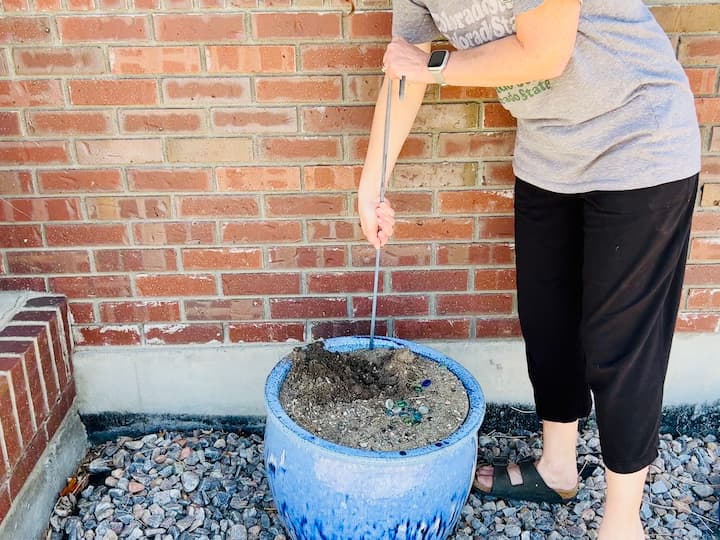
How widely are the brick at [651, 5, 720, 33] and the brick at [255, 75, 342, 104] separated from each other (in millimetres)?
985

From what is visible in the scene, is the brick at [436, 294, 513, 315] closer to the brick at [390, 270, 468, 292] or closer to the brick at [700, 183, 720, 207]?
the brick at [390, 270, 468, 292]

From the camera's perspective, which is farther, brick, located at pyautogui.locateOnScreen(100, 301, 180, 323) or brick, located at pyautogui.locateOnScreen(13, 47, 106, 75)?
brick, located at pyautogui.locateOnScreen(100, 301, 180, 323)

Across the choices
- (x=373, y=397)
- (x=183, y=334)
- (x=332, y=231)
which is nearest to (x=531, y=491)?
(x=373, y=397)

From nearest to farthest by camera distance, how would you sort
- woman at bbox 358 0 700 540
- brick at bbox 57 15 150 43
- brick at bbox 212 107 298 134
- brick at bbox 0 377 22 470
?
woman at bbox 358 0 700 540, brick at bbox 0 377 22 470, brick at bbox 57 15 150 43, brick at bbox 212 107 298 134

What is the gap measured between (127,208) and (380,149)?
0.89 metres

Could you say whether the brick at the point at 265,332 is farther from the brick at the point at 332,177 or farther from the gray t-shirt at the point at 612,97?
the gray t-shirt at the point at 612,97

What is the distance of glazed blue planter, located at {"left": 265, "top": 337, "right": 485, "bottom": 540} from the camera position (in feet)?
5.54

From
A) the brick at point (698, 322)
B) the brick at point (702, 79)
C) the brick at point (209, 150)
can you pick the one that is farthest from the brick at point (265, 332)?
the brick at point (702, 79)

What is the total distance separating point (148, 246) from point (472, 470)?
1259 millimetres

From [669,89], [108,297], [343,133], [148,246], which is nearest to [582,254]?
[669,89]

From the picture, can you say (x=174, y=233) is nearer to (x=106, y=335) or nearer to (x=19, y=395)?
(x=106, y=335)

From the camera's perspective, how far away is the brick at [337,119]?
219 cm

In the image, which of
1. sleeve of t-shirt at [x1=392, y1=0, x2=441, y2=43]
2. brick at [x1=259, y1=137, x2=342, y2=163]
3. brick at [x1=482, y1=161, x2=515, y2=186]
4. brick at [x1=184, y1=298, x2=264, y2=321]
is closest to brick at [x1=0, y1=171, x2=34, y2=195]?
brick at [x1=184, y1=298, x2=264, y2=321]

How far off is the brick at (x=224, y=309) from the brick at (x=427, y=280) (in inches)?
18.8
